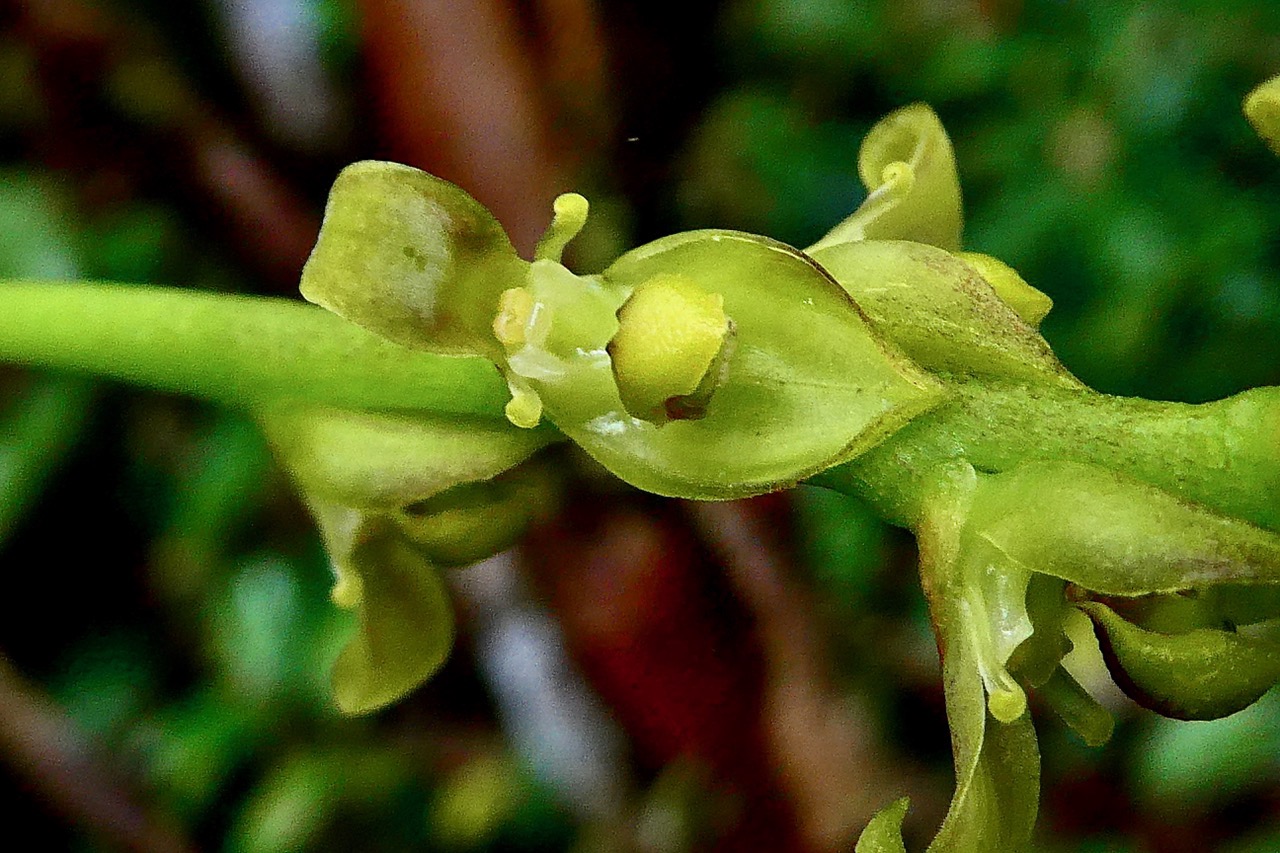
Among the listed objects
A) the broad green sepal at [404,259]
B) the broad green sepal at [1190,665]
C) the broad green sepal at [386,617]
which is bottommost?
the broad green sepal at [386,617]

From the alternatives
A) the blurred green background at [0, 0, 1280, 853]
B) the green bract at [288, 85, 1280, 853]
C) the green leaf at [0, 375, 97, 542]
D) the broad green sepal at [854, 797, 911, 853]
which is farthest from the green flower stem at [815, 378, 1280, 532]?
the green leaf at [0, 375, 97, 542]

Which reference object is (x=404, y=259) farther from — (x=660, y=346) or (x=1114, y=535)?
(x=1114, y=535)

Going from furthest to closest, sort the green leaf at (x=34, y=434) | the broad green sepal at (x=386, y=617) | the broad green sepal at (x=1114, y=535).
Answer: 1. the green leaf at (x=34, y=434)
2. the broad green sepal at (x=386, y=617)
3. the broad green sepal at (x=1114, y=535)

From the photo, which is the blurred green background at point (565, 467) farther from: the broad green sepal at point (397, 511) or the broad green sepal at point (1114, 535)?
the broad green sepal at point (1114, 535)

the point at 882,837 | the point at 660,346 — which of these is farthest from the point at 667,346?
the point at 882,837

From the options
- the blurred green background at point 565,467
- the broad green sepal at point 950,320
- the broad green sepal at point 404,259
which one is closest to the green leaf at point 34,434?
the blurred green background at point 565,467

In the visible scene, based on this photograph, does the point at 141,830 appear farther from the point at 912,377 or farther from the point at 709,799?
the point at 912,377
